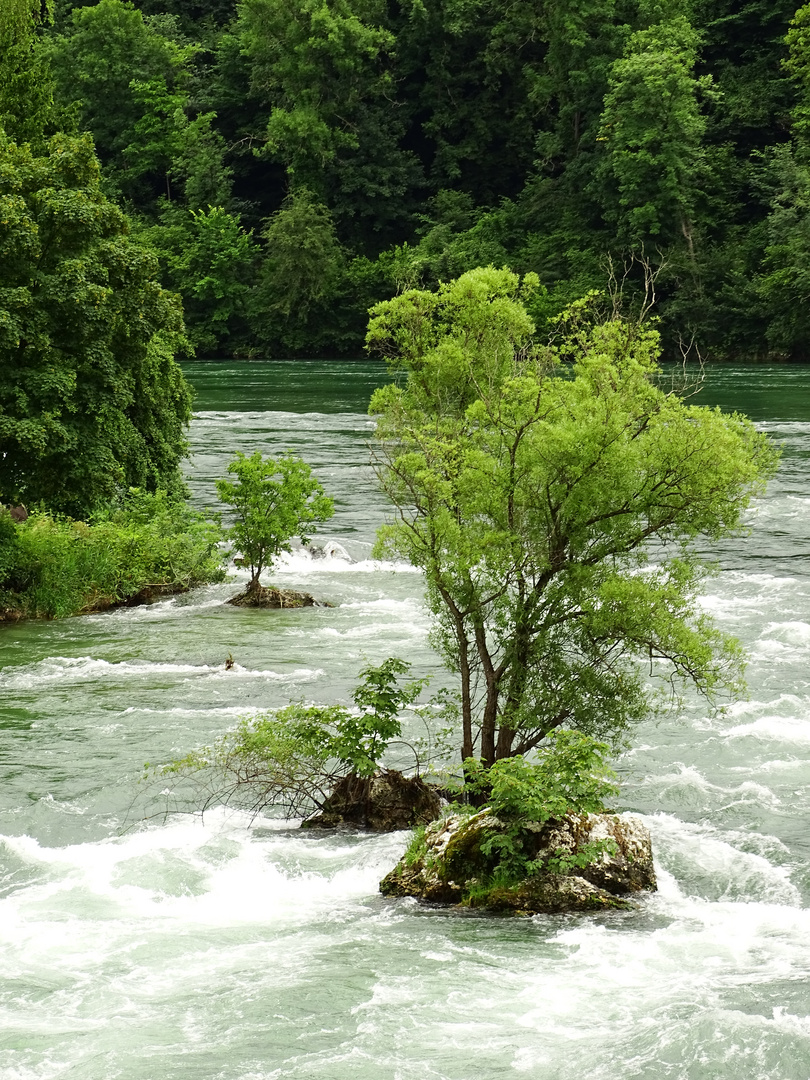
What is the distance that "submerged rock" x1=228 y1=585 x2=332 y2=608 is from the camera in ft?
87.0

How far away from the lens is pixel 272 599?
26.6m

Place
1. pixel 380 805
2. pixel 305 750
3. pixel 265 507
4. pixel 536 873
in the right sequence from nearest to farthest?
pixel 536 873 < pixel 305 750 < pixel 380 805 < pixel 265 507

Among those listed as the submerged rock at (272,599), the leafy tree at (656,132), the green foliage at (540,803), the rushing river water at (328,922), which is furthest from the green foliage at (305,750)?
the leafy tree at (656,132)

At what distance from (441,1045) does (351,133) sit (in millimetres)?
78855

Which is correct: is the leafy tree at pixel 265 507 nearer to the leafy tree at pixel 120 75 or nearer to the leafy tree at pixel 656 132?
the leafy tree at pixel 656 132

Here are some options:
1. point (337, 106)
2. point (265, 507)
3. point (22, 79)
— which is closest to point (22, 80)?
point (22, 79)

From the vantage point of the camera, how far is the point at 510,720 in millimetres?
15039

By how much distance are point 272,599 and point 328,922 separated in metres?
13.7

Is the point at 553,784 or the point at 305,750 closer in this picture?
the point at 553,784

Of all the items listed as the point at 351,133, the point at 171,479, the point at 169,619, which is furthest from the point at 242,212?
the point at 169,619

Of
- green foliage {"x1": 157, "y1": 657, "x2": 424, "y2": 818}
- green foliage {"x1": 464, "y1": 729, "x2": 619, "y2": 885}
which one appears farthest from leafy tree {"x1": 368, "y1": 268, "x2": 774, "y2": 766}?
green foliage {"x1": 464, "y1": 729, "x2": 619, "y2": 885}

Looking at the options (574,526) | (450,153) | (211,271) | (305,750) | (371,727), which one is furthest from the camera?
(450,153)

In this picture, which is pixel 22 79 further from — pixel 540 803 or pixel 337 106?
pixel 337 106

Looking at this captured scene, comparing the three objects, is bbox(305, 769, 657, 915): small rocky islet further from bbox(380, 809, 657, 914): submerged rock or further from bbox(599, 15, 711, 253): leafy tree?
bbox(599, 15, 711, 253): leafy tree
